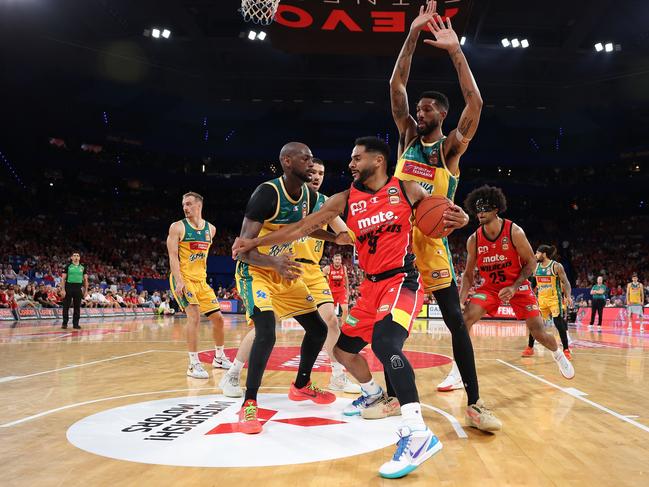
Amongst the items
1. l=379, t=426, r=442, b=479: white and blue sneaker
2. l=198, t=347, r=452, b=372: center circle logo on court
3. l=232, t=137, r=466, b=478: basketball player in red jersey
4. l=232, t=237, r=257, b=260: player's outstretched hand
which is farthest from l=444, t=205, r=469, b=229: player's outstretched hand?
l=198, t=347, r=452, b=372: center circle logo on court

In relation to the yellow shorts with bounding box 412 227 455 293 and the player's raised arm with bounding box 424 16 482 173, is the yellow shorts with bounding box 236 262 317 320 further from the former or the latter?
the player's raised arm with bounding box 424 16 482 173

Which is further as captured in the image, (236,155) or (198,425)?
(236,155)

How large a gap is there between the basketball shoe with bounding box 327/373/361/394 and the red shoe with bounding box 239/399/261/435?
1791 mm

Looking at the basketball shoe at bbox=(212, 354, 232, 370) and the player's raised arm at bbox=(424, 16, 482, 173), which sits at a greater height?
the player's raised arm at bbox=(424, 16, 482, 173)

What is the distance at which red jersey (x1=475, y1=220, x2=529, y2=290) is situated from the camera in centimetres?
624

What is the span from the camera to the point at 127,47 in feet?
87.1

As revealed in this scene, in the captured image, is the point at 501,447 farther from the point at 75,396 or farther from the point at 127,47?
the point at 127,47

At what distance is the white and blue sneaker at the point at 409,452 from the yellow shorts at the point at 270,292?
1.75 m

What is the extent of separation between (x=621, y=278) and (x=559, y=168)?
10965mm

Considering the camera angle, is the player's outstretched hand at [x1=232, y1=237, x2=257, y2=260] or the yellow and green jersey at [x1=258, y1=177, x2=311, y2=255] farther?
the yellow and green jersey at [x1=258, y1=177, x2=311, y2=255]

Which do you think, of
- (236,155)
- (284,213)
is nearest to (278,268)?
(284,213)

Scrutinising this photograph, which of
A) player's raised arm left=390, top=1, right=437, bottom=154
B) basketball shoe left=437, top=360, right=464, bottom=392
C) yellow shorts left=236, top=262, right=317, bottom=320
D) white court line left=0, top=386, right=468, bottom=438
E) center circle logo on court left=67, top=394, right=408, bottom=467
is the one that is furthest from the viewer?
basketball shoe left=437, top=360, right=464, bottom=392

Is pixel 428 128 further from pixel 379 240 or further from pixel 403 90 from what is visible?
pixel 379 240

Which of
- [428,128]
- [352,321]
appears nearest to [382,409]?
[352,321]
